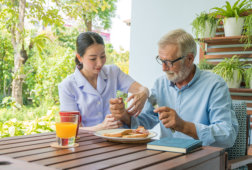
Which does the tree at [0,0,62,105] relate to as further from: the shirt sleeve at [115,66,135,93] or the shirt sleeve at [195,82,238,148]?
the shirt sleeve at [195,82,238,148]

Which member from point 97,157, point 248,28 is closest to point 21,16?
point 248,28

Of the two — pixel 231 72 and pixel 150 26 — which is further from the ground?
pixel 150 26

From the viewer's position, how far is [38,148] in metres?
1.34

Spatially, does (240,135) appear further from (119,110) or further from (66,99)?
(66,99)

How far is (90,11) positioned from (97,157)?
6.89 metres

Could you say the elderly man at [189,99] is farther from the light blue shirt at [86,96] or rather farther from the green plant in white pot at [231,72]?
the green plant in white pot at [231,72]

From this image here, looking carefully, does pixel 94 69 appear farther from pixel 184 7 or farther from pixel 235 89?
pixel 184 7

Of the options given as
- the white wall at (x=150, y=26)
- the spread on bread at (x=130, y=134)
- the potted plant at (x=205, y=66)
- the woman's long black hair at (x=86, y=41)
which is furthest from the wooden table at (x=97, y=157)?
the white wall at (x=150, y=26)

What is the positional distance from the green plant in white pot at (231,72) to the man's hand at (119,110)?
137cm

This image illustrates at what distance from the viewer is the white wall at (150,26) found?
3627 millimetres

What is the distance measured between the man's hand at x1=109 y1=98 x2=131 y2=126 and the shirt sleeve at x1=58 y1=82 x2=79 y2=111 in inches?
16.2

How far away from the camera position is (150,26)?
3920mm

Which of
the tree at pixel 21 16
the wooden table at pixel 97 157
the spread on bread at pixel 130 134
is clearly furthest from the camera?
the tree at pixel 21 16

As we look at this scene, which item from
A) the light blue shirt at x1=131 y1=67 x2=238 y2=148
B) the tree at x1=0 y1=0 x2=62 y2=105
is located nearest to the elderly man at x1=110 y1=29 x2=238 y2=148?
the light blue shirt at x1=131 y1=67 x2=238 y2=148
